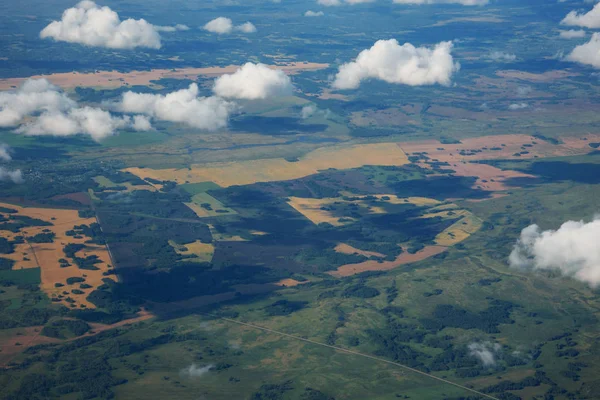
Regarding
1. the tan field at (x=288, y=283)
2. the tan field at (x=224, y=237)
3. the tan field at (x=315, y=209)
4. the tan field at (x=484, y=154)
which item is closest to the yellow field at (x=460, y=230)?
the tan field at (x=315, y=209)

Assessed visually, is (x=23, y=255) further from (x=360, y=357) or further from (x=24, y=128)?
(x=24, y=128)

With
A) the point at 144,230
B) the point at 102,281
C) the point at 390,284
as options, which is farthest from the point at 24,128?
the point at 390,284

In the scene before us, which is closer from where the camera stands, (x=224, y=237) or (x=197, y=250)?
(x=197, y=250)

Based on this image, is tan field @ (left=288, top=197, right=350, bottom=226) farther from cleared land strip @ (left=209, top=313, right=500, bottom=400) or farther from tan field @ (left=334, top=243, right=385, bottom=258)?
cleared land strip @ (left=209, top=313, right=500, bottom=400)

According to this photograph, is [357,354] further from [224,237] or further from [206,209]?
[206,209]

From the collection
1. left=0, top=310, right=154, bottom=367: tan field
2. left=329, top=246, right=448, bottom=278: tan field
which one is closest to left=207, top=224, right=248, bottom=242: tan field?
left=329, top=246, right=448, bottom=278: tan field

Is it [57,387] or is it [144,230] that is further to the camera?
[144,230]

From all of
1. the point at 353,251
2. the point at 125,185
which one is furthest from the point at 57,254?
the point at 353,251
